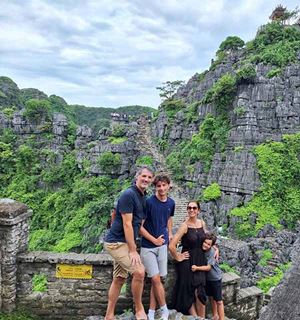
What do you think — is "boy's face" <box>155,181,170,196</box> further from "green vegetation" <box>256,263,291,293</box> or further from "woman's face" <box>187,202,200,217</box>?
"green vegetation" <box>256,263,291,293</box>

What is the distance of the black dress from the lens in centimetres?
455

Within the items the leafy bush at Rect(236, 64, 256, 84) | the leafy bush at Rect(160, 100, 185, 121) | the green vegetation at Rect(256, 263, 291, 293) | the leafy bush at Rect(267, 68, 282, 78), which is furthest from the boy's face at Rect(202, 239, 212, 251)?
the leafy bush at Rect(160, 100, 185, 121)

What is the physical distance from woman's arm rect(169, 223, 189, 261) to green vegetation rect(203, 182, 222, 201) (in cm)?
1487

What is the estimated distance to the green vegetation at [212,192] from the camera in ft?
63.0

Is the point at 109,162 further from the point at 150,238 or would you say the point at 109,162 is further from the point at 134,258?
the point at 134,258

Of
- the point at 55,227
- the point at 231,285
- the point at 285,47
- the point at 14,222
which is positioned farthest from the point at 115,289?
the point at 285,47

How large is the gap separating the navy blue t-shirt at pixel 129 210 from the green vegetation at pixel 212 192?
1541cm

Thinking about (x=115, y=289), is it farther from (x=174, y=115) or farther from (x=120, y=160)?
(x=174, y=115)

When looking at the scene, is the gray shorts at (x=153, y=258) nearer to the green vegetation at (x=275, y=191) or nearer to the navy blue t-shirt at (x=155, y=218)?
the navy blue t-shirt at (x=155, y=218)

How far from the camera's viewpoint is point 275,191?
18.2 meters

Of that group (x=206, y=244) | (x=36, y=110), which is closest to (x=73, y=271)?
(x=206, y=244)

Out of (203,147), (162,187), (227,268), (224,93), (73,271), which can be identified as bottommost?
(227,268)

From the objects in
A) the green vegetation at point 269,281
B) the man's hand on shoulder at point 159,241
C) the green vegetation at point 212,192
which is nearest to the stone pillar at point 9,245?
the man's hand on shoulder at point 159,241

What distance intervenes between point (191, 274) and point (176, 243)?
0.47 meters
